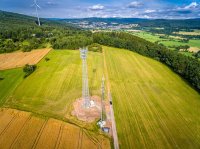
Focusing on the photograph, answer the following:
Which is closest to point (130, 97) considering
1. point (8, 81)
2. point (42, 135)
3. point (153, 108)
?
point (153, 108)

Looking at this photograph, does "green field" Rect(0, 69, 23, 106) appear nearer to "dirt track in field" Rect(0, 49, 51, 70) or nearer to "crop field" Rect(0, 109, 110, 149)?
"dirt track in field" Rect(0, 49, 51, 70)

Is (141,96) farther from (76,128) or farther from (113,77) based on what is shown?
(76,128)

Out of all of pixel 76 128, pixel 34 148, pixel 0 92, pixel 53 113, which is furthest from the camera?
pixel 0 92

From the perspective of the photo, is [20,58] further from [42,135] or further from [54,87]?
[42,135]

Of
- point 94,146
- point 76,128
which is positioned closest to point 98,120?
point 76,128

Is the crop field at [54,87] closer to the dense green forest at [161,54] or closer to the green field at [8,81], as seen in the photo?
the green field at [8,81]

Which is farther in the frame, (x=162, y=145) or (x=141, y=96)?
(x=141, y=96)
